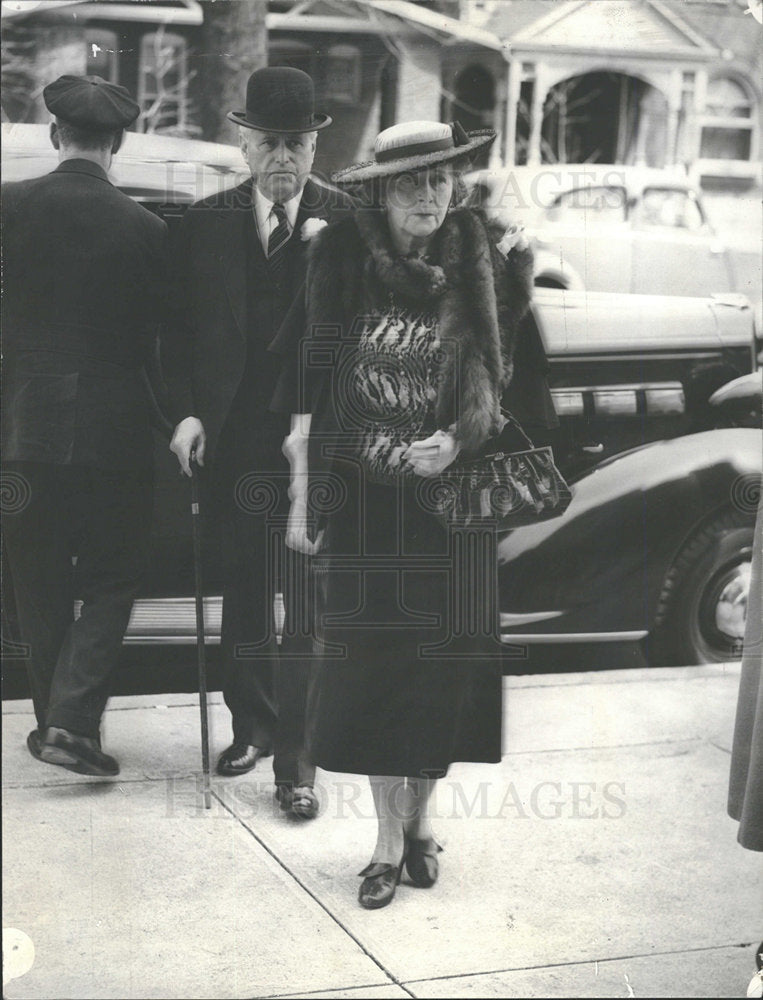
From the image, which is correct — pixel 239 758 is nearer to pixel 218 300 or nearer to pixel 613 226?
pixel 218 300

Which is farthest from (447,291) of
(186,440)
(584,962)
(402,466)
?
(584,962)

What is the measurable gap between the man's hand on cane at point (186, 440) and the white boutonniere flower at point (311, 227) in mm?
629

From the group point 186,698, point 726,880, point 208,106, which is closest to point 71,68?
point 208,106

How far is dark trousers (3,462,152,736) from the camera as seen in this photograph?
3947 mm

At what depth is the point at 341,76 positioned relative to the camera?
381 centimetres

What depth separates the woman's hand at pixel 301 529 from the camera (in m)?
4.01

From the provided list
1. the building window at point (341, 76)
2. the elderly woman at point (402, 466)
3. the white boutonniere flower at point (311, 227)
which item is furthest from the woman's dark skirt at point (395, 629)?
the building window at point (341, 76)

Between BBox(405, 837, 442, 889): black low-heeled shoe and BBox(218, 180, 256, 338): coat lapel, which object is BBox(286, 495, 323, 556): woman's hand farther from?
BBox(405, 837, 442, 889): black low-heeled shoe

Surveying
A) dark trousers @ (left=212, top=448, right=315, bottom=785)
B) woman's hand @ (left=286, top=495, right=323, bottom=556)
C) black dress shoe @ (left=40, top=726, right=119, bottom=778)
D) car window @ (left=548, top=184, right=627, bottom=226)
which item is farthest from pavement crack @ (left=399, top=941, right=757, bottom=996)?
car window @ (left=548, top=184, right=627, bottom=226)

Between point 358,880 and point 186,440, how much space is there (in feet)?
4.58

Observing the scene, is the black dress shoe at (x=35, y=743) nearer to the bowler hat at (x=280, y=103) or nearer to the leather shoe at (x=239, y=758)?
the leather shoe at (x=239, y=758)

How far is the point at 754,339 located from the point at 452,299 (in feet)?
3.46

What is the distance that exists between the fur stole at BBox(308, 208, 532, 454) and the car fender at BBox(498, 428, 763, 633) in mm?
487

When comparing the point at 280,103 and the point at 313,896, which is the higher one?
the point at 280,103
